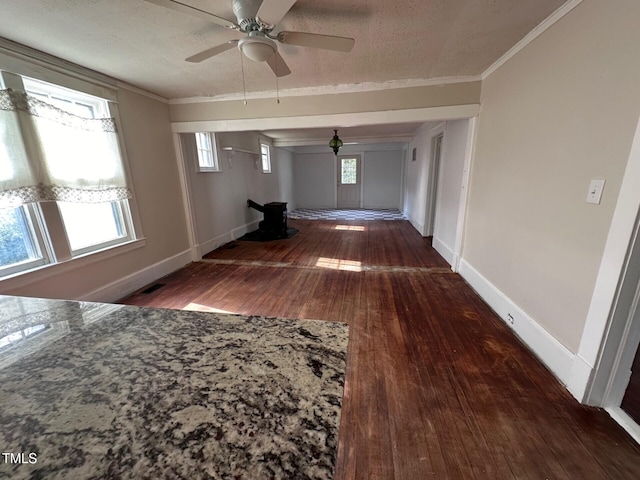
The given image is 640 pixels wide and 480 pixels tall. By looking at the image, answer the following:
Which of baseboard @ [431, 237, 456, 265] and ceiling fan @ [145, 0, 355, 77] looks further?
baseboard @ [431, 237, 456, 265]

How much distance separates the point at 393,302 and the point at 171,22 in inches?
114

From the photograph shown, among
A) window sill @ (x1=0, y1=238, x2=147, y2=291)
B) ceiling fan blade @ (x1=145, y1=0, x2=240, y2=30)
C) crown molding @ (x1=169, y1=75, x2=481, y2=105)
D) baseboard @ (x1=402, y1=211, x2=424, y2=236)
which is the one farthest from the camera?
baseboard @ (x1=402, y1=211, x2=424, y2=236)

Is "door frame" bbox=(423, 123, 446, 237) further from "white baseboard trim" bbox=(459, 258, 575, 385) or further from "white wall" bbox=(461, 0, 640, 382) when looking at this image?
"white baseboard trim" bbox=(459, 258, 575, 385)

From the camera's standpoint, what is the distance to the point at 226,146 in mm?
4605

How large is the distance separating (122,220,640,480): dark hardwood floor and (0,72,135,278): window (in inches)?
33.3

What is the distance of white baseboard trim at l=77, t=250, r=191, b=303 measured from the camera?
2602 mm

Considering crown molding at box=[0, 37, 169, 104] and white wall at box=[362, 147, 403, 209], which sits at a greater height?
crown molding at box=[0, 37, 169, 104]

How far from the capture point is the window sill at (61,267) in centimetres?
194

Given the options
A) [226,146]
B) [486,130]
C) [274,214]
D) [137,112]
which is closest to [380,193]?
[274,214]

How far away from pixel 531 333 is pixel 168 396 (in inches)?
92.1

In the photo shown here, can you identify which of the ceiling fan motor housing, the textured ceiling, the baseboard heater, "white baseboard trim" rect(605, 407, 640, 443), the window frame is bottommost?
"white baseboard trim" rect(605, 407, 640, 443)

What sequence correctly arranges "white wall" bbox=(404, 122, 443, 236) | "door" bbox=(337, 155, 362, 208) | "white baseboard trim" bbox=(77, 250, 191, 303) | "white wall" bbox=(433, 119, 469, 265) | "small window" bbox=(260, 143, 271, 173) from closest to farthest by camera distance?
"white baseboard trim" bbox=(77, 250, 191, 303), "white wall" bbox=(433, 119, 469, 265), "white wall" bbox=(404, 122, 443, 236), "small window" bbox=(260, 143, 271, 173), "door" bbox=(337, 155, 362, 208)

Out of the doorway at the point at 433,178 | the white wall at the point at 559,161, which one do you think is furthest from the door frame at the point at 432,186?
the white wall at the point at 559,161

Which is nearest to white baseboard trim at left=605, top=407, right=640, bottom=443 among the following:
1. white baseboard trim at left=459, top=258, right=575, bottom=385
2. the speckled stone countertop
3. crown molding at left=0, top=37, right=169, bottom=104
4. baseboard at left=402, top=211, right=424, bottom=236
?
white baseboard trim at left=459, top=258, right=575, bottom=385
